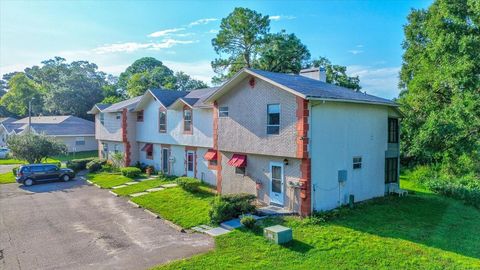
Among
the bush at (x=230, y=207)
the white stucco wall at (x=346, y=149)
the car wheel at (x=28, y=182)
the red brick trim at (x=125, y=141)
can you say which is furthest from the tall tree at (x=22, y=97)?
the white stucco wall at (x=346, y=149)

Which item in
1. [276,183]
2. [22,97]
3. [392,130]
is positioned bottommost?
[276,183]

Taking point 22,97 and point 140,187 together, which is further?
point 22,97

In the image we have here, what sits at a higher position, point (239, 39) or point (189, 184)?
point (239, 39)

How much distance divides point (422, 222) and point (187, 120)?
1611 cm

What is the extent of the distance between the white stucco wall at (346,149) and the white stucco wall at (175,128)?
8.69 meters

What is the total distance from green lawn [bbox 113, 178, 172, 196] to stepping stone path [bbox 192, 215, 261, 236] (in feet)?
29.6

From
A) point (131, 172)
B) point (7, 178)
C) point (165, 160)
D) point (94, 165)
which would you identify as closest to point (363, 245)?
point (165, 160)

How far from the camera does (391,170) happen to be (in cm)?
1967

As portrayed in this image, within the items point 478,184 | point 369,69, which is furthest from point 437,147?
point 369,69

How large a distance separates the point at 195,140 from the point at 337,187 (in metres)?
10.9

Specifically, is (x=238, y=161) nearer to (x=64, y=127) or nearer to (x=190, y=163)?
(x=190, y=163)

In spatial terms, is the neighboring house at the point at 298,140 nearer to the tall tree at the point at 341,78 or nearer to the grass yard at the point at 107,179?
the grass yard at the point at 107,179

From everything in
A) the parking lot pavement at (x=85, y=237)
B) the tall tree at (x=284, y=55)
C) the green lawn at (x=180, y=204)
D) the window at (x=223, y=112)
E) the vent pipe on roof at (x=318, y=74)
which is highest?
the tall tree at (x=284, y=55)

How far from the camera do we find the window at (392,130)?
64.2 ft
